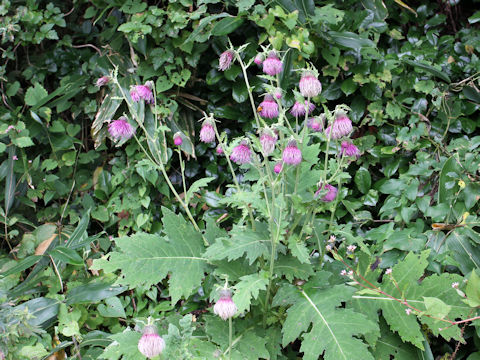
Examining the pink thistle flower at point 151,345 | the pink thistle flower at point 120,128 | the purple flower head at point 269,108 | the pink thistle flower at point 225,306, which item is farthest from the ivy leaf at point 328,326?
the pink thistle flower at point 120,128

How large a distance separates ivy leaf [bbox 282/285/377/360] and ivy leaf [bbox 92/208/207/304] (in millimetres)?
368

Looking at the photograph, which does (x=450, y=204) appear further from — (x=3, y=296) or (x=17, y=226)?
(x=17, y=226)

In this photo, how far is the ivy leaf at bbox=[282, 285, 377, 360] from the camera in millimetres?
1414

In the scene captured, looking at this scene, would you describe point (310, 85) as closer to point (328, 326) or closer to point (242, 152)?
point (242, 152)

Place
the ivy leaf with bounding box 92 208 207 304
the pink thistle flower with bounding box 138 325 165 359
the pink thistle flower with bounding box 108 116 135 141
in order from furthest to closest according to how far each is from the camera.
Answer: the pink thistle flower with bounding box 108 116 135 141 < the ivy leaf with bounding box 92 208 207 304 < the pink thistle flower with bounding box 138 325 165 359

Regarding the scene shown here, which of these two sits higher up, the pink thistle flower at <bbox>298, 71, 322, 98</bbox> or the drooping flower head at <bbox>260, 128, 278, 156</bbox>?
the pink thistle flower at <bbox>298, 71, 322, 98</bbox>

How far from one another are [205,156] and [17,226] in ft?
4.07

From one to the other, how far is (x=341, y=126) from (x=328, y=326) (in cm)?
64

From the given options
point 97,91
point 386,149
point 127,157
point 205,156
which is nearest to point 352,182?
point 386,149

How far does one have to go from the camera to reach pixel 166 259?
5.55ft

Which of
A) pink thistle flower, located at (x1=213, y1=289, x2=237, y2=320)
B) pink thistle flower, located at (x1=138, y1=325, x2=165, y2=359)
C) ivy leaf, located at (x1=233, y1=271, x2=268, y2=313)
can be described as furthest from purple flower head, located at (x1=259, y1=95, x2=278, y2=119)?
pink thistle flower, located at (x1=138, y1=325, x2=165, y2=359)

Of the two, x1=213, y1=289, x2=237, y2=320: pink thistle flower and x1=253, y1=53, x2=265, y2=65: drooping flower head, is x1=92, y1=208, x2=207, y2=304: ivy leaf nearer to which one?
x1=213, y1=289, x2=237, y2=320: pink thistle flower

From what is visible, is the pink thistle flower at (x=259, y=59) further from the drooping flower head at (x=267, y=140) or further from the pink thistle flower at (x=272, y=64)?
the drooping flower head at (x=267, y=140)

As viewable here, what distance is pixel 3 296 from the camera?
1727 millimetres
